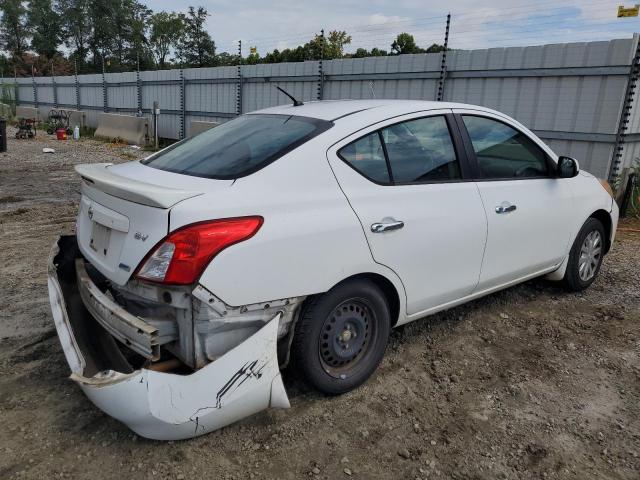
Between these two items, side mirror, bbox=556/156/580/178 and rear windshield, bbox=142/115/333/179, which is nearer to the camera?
rear windshield, bbox=142/115/333/179

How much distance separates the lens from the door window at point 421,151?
10.2ft

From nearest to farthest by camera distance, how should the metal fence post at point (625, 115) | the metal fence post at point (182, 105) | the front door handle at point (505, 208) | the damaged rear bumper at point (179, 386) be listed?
the damaged rear bumper at point (179, 386) < the front door handle at point (505, 208) < the metal fence post at point (625, 115) < the metal fence post at point (182, 105)

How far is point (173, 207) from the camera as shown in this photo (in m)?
2.30

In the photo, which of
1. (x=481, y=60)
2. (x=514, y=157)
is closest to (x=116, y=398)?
(x=514, y=157)

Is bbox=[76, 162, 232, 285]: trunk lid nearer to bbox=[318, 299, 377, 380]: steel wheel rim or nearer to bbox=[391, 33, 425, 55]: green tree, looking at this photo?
bbox=[318, 299, 377, 380]: steel wheel rim

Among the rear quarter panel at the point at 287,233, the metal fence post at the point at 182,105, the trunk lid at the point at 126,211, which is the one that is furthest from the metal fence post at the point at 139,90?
the rear quarter panel at the point at 287,233

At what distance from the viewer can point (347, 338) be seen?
2922mm

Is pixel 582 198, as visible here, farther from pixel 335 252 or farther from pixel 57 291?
pixel 57 291

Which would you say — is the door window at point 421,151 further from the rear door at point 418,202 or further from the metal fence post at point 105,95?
the metal fence post at point 105,95

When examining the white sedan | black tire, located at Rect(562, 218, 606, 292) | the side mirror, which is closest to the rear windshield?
the white sedan

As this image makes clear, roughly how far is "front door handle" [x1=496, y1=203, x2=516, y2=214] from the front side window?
221 mm

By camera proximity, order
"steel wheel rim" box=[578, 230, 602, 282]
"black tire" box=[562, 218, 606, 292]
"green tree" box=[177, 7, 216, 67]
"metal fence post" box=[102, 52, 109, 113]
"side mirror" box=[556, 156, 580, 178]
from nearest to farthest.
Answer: "side mirror" box=[556, 156, 580, 178], "black tire" box=[562, 218, 606, 292], "steel wheel rim" box=[578, 230, 602, 282], "metal fence post" box=[102, 52, 109, 113], "green tree" box=[177, 7, 216, 67]

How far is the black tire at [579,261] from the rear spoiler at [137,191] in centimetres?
346

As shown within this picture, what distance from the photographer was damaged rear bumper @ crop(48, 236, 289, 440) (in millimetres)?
2197
